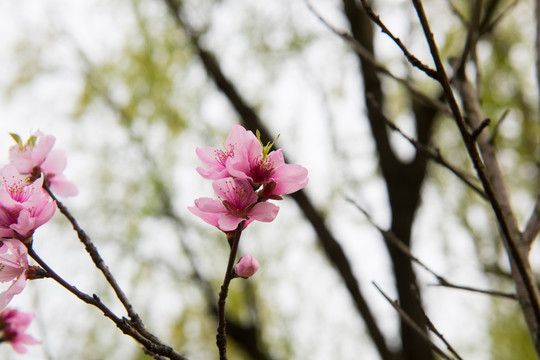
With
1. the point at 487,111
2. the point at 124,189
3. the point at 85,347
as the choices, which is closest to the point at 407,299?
the point at 487,111

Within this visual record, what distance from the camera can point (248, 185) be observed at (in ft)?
1.70

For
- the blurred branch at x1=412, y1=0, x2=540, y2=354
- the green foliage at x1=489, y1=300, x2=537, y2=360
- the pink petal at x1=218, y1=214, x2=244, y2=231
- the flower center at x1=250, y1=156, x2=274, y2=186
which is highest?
the green foliage at x1=489, y1=300, x2=537, y2=360

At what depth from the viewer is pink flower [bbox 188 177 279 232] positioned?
514 mm

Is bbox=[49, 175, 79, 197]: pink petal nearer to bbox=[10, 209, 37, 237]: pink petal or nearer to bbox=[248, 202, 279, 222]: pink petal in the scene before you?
bbox=[10, 209, 37, 237]: pink petal

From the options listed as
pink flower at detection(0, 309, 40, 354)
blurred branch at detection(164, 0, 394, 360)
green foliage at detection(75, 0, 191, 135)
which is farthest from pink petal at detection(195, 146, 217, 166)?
green foliage at detection(75, 0, 191, 135)

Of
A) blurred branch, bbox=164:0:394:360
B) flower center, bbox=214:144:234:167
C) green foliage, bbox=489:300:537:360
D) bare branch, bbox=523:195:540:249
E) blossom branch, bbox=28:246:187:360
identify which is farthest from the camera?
green foliage, bbox=489:300:537:360

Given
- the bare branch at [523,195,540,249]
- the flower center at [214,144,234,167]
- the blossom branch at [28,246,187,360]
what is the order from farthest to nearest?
the bare branch at [523,195,540,249] < the flower center at [214,144,234,167] < the blossom branch at [28,246,187,360]

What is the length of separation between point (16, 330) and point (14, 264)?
376mm

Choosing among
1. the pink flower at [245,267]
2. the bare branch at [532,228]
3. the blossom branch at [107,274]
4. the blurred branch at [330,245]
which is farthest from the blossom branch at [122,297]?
the blurred branch at [330,245]

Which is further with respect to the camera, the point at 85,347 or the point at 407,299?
the point at 85,347

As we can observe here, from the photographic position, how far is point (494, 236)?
142 inches

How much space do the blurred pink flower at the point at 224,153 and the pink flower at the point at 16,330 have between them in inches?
19.8

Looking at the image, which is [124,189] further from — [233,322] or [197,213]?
[197,213]

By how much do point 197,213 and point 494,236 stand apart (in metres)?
3.60
